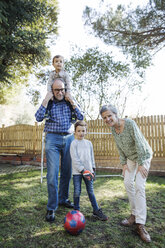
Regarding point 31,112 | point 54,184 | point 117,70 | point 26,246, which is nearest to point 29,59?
point 117,70

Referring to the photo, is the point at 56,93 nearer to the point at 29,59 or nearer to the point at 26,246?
the point at 26,246

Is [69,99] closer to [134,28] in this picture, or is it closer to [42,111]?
[42,111]

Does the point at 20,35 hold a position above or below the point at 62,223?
above

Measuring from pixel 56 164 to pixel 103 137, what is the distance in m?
5.11

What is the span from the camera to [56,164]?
2.85 m

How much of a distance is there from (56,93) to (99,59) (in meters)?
9.42

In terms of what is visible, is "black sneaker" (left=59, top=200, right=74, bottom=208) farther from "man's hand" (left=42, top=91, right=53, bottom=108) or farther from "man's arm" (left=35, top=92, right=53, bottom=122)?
"man's hand" (left=42, top=91, right=53, bottom=108)

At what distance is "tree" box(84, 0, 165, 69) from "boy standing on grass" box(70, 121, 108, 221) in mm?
7531

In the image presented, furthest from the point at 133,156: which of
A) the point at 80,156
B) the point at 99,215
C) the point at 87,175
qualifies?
the point at 99,215

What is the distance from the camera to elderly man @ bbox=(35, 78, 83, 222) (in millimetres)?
2766

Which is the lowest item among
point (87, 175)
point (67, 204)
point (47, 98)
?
point (67, 204)

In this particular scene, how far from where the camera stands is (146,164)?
7.97 ft

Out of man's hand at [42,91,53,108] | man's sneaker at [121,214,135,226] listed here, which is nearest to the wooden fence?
man's hand at [42,91,53,108]

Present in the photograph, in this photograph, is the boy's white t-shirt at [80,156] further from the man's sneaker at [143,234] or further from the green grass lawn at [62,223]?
the man's sneaker at [143,234]
